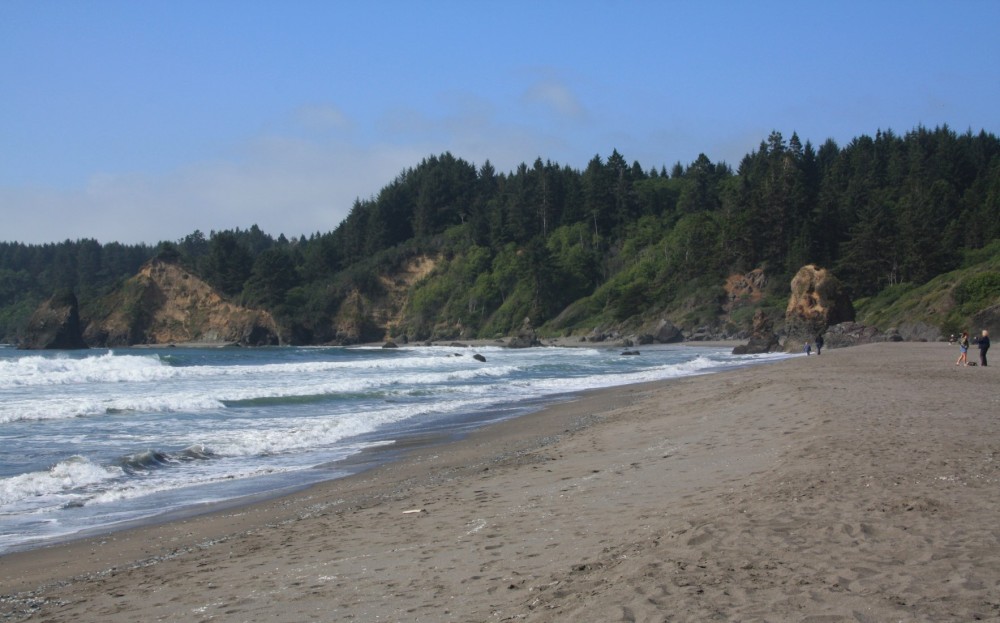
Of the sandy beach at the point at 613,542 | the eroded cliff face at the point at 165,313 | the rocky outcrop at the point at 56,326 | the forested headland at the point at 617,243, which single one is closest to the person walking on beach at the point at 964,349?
the sandy beach at the point at 613,542

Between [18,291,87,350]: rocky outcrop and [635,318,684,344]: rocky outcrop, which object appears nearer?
[635,318,684,344]: rocky outcrop

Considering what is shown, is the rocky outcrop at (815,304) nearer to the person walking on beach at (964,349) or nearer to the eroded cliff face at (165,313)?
the person walking on beach at (964,349)

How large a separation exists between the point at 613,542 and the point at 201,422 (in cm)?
1545

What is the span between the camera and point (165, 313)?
96.1m

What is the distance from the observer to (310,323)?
9225 cm

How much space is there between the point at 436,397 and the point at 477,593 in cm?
2022

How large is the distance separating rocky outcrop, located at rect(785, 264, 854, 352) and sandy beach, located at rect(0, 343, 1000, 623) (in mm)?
37413

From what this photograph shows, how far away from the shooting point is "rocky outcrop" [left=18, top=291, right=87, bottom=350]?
89500 mm

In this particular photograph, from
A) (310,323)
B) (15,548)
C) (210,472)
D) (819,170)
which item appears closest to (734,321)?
(819,170)

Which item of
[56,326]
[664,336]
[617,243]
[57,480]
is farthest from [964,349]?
[56,326]

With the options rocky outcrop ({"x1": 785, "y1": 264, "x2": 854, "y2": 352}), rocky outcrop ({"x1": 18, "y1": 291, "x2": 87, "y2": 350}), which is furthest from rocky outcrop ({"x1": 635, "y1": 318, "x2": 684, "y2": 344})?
rocky outcrop ({"x1": 18, "y1": 291, "x2": 87, "y2": 350})

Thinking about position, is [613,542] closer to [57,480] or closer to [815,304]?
[57,480]

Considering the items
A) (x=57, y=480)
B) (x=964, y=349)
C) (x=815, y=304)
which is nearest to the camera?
(x=57, y=480)

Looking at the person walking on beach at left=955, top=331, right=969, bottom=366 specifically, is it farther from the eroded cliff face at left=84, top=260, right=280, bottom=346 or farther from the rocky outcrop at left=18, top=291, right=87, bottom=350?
the rocky outcrop at left=18, top=291, right=87, bottom=350
